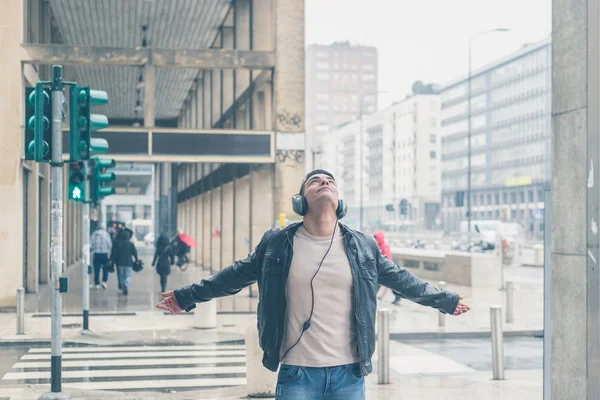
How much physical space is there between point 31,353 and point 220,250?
18343mm

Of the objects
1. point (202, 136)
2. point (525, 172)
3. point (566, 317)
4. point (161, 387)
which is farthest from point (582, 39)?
point (525, 172)

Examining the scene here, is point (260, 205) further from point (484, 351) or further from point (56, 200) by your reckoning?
point (56, 200)

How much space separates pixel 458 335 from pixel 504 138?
120m

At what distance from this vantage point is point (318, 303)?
4516 millimetres

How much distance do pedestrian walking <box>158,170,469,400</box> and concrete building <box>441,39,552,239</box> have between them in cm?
10886

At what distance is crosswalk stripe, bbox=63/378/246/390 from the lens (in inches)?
421

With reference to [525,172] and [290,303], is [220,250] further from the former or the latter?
[525,172]

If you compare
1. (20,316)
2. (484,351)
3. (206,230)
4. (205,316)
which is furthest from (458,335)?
(206,230)

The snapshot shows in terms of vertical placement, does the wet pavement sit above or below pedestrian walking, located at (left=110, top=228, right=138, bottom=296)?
below

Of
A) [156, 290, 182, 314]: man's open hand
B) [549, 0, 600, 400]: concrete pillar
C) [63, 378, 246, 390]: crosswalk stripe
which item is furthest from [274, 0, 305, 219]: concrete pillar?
[156, 290, 182, 314]: man's open hand

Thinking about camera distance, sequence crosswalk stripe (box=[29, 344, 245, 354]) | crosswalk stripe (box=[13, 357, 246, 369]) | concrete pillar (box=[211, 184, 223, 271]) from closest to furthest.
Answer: crosswalk stripe (box=[13, 357, 246, 369]) → crosswalk stripe (box=[29, 344, 245, 354]) → concrete pillar (box=[211, 184, 223, 271])

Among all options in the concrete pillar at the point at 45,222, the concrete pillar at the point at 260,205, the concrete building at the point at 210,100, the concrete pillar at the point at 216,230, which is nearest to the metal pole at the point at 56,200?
the concrete building at the point at 210,100

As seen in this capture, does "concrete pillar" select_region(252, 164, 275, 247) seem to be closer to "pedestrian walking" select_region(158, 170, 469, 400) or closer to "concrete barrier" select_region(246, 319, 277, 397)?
"concrete barrier" select_region(246, 319, 277, 397)

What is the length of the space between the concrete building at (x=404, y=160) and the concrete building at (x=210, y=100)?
11062 cm
